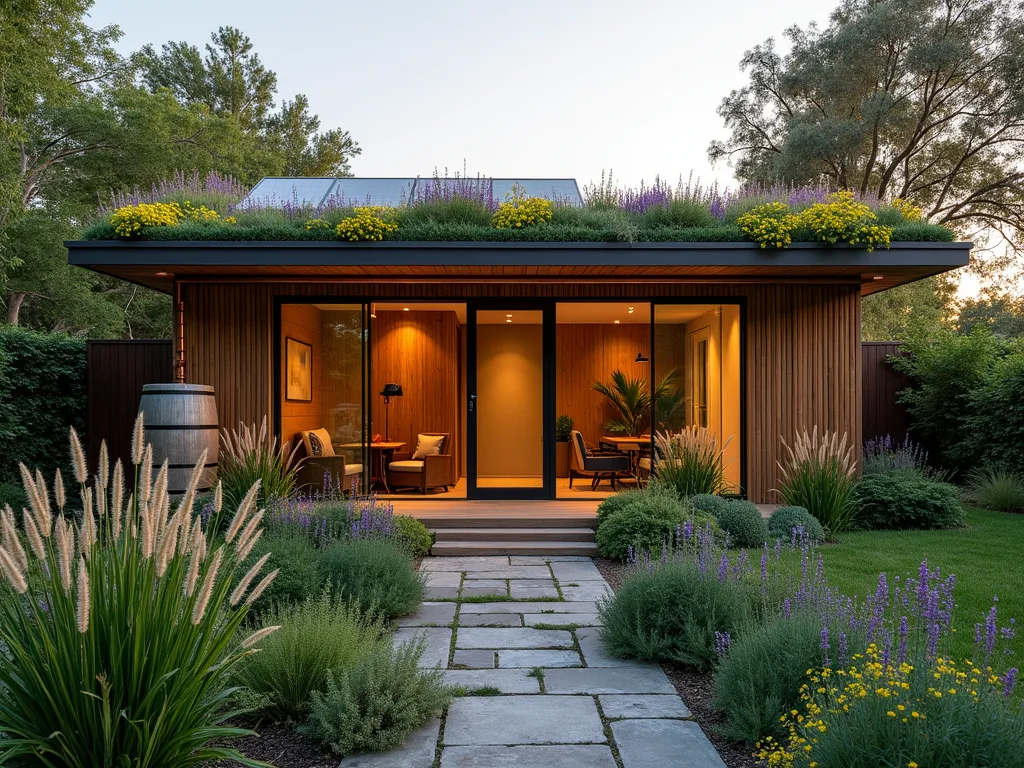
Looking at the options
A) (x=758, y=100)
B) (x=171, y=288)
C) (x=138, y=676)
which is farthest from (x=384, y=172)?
(x=138, y=676)

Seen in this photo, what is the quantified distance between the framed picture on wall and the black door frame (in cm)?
176

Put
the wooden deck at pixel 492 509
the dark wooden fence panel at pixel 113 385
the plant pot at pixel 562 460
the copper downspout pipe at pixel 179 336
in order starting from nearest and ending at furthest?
the wooden deck at pixel 492 509 < the copper downspout pipe at pixel 179 336 < the dark wooden fence panel at pixel 113 385 < the plant pot at pixel 562 460

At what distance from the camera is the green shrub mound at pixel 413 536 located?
5941mm

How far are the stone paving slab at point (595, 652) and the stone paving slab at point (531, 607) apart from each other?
0.42 metres

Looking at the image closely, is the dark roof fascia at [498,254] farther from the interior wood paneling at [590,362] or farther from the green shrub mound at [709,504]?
the interior wood paneling at [590,362]

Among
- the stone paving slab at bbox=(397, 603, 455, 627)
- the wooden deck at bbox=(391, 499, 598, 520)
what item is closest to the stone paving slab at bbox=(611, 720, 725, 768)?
the stone paving slab at bbox=(397, 603, 455, 627)

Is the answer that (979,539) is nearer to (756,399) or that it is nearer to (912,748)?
(756,399)

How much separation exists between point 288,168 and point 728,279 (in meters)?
20.7

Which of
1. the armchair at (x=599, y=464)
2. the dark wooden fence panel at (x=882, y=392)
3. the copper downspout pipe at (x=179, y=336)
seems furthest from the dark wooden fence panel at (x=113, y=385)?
the dark wooden fence panel at (x=882, y=392)

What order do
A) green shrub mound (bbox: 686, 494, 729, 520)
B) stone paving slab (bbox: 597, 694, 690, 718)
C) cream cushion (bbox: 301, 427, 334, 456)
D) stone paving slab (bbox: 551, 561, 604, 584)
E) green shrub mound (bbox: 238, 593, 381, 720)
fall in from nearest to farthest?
green shrub mound (bbox: 238, 593, 381, 720), stone paving slab (bbox: 597, 694, 690, 718), stone paving slab (bbox: 551, 561, 604, 584), green shrub mound (bbox: 686, 494, 729, 520), cream cushion (bbox: 301, 427, 334, 456)

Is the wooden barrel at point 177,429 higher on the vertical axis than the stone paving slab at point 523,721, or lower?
higher

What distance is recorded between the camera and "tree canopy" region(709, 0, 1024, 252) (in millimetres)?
16375

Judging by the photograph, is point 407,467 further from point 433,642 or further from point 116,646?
point 116,646

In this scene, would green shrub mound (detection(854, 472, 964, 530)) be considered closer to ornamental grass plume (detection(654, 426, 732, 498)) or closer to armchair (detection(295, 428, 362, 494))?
ornamental grass plume (detection(654, 426, 732, 498))
